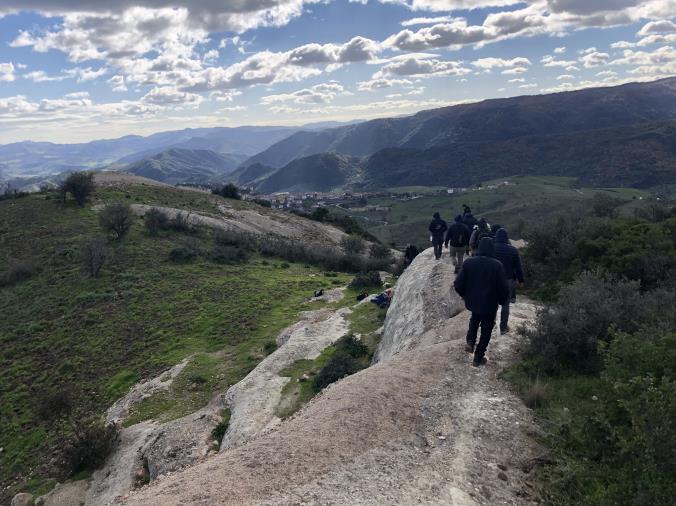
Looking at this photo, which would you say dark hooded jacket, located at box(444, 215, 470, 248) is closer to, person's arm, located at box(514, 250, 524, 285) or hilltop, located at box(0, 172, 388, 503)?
person's arm, located at box(514, 250, 524, 285)

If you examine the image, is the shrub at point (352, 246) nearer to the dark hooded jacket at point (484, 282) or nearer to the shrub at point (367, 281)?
the shrub at point (367, 281)

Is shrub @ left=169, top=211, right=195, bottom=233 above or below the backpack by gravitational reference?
below

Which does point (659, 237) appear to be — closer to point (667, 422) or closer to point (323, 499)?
point (667, 422)

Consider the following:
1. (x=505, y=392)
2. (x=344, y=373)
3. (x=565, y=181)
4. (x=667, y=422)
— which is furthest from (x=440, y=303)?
(x=565, y=181)

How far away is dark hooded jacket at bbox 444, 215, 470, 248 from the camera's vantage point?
1739cm

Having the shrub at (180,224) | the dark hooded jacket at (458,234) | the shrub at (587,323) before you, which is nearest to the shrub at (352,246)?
the shrub at (180,224)

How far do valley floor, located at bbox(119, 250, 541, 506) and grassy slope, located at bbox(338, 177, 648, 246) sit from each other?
360 feet

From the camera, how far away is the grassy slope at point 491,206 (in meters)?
132

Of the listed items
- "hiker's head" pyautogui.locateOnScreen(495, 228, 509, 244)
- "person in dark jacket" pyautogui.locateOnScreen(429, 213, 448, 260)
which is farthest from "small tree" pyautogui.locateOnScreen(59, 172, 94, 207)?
"hiker's head" pyautogui.locateOnScreen(495, 228, 509, 244)

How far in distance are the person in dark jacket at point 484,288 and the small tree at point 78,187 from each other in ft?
180

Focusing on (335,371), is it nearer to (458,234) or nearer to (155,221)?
(458,234)

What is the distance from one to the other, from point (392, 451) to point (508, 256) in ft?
20.5

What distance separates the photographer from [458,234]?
17469 mm

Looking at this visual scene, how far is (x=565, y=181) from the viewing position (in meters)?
197
